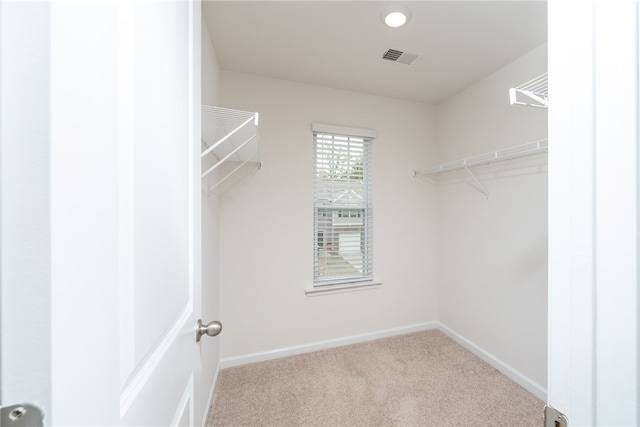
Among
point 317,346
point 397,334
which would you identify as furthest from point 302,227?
point 397,334

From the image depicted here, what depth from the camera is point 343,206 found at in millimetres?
2486

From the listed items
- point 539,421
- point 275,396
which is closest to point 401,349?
point 539,421

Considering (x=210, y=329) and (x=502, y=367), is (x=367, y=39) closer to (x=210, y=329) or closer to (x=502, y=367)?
(x=210, y=329)

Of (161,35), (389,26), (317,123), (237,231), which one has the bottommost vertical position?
(237,231)

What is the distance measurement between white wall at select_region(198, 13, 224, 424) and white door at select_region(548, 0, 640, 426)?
5.22 ft

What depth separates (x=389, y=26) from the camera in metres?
1.62

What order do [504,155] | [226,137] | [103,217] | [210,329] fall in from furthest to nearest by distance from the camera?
[504,155] → [226,137] → [210,329] → [103,217]

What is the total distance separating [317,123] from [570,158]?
6.88 ft

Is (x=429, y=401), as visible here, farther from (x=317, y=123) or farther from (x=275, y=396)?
(x=317, y=123)

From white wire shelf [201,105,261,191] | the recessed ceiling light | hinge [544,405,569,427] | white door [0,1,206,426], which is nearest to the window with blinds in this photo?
white wire shelf [201,105,261,191]

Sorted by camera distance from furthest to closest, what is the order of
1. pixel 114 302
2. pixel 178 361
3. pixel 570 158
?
pixel 178 361
pixel 570 158
pixel 114 302

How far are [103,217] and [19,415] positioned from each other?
0.65 feet

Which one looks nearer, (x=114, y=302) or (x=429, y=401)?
(x=114, y=302)

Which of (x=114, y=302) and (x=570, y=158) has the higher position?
(x=570, y=158)
